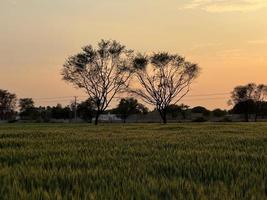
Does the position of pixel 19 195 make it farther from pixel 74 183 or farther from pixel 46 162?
pixel 46 162

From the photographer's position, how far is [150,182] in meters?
5.99

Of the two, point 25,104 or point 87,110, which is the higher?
point 25,104

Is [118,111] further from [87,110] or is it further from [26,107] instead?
[26,107]

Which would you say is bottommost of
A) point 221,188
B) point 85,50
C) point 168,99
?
point 221,188

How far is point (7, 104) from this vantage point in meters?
136

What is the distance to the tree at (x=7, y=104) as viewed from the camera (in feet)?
443

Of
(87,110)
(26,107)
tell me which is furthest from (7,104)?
(87,110)

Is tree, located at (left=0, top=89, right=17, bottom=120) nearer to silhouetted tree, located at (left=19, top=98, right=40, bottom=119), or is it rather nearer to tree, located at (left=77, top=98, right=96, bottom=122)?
silhouetted tree, located at (left=19, top=98, right=40, bottom=119)

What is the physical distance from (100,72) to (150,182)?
6104cm

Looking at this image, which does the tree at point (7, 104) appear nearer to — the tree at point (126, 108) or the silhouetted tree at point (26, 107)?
the silhouetted tree at point (26, 107)

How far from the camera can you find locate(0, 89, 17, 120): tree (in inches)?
5315

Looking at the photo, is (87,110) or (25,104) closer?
(87,110)

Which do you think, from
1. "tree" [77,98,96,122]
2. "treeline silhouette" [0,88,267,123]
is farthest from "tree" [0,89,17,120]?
"tree" [77,98,96,122]

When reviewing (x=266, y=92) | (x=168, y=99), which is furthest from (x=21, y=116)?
(x=168, y=99)
